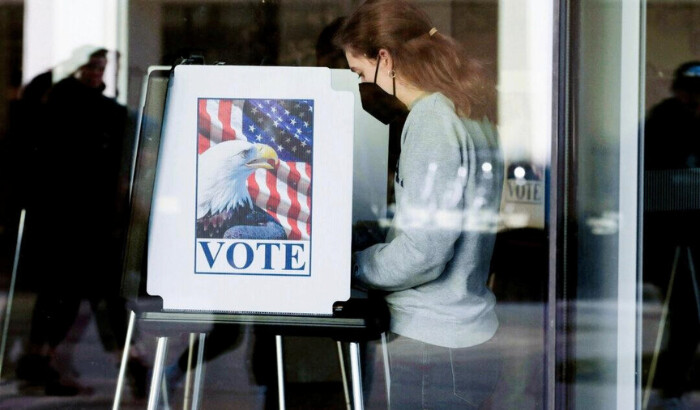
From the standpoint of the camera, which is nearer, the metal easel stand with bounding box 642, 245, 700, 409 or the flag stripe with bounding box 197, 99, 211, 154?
the flag stripe with bounding box 197, 99, 211, 154

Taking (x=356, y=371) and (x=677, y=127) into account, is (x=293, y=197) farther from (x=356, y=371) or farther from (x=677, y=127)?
(x=677, y=127)

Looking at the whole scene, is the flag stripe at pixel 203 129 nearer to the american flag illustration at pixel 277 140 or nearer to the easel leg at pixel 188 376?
the american flag illustration at pixel 277 140

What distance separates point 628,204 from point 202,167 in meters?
0.95

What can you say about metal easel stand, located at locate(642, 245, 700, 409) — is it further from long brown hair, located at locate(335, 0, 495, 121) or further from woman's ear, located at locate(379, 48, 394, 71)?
woman's ear, located at locate(379, 48, 394, 71)

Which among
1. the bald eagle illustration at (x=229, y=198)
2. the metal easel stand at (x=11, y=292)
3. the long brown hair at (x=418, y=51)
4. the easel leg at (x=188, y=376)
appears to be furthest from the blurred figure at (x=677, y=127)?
the metal easel stand at (x=11, y=292)

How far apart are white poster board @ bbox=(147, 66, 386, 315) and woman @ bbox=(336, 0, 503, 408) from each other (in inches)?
4.0

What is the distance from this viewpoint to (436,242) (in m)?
1.70

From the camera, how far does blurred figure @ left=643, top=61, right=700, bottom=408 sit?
2003 mm

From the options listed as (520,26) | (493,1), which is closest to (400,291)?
(520,26)

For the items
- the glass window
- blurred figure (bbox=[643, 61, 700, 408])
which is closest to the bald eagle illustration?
the glass window

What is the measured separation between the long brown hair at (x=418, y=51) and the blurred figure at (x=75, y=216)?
185 centimetres

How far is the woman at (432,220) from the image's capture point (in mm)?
1700

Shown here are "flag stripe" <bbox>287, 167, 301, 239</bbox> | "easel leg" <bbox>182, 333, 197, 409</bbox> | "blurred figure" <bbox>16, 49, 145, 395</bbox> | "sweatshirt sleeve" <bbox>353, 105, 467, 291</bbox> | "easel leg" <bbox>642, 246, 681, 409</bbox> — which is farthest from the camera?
"blurred figure" <bbox>16, 49, 145, 395</bbox>

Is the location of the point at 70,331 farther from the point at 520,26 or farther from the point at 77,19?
the point at 520,26
